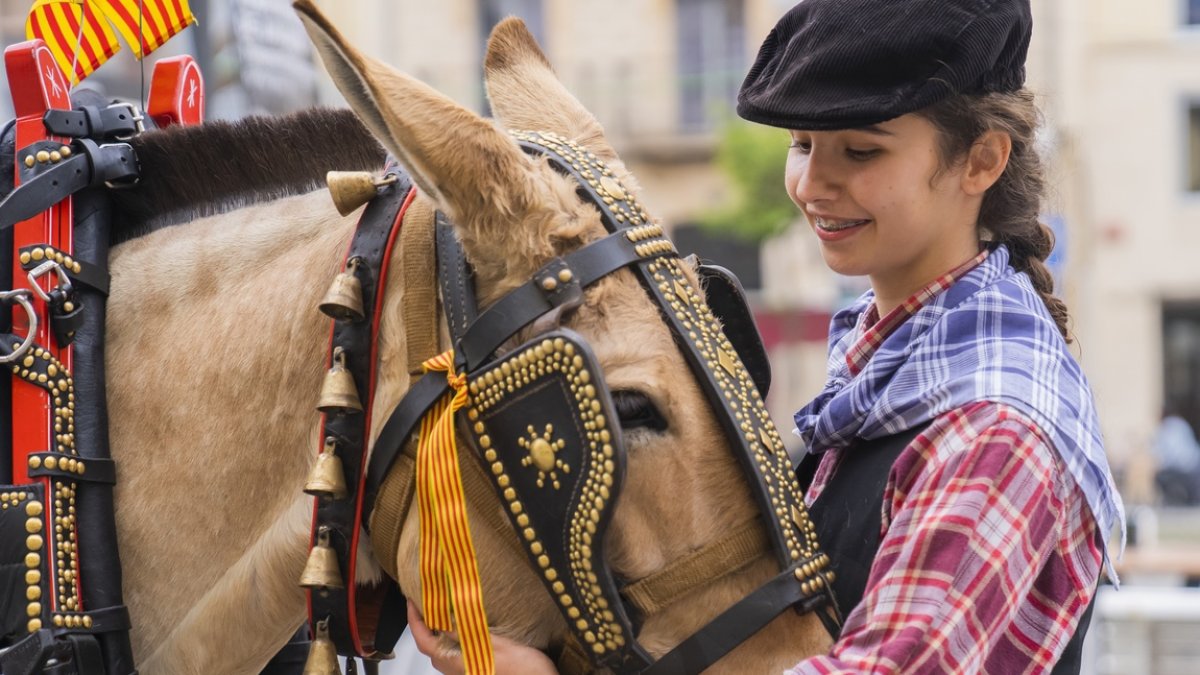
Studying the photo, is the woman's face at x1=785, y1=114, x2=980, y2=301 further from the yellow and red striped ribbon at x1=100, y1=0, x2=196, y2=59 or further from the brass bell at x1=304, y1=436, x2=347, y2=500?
the yellow and red striped ribbon at x1=100, y1=0, x2=196, y2=59

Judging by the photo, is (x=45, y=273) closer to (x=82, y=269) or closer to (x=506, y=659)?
(x=82, y=269)

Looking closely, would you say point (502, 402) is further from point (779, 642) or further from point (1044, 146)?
point (1044, 146)

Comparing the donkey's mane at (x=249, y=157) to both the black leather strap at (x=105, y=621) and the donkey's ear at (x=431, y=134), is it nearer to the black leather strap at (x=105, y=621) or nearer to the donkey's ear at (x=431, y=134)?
the donkey's ear at (x=431, y=134)

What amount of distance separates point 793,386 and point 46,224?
17.1 metres

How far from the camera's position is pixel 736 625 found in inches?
70.1

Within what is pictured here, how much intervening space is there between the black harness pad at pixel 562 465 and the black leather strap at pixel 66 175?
0.75 meters

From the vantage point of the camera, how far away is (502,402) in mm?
1830

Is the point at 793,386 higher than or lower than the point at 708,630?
lower

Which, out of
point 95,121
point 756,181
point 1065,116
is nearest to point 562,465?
point 95,121

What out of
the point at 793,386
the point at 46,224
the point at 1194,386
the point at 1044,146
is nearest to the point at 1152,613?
the point at 1044,146

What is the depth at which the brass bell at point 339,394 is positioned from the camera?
75.8 inches

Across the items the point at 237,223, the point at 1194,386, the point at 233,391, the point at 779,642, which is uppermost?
the point at 237,223

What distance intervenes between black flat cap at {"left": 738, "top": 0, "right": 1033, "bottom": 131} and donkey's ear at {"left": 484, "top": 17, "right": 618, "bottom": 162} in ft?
1.14

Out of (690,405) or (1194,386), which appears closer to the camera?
(690,405)
